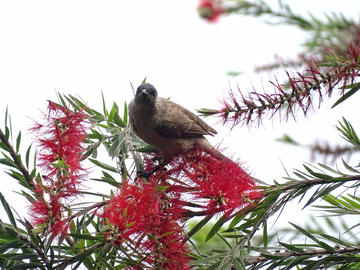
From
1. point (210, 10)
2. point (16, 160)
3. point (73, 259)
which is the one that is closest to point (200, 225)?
point (73, 259)

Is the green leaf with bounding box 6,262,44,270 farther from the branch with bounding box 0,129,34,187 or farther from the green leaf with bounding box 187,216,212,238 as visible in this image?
the green leaf with bounding box 187,216,212,238

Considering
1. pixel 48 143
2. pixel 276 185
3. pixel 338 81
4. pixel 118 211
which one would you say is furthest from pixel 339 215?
pixel 48 143

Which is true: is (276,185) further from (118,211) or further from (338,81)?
(118,211)

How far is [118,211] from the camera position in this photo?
2.02 metres

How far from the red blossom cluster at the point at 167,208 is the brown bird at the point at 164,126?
1177 mm

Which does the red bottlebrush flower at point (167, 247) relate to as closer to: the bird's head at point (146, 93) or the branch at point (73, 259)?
the branch at point (73, 259)

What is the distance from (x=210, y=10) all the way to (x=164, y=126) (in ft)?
3.67

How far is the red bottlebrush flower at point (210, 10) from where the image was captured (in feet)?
11.5

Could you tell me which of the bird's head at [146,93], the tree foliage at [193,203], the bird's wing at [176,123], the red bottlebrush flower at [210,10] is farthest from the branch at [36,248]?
the red bottlebrush flower at [210,10]

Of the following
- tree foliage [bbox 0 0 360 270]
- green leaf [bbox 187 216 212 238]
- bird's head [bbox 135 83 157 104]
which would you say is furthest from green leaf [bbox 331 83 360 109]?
bird's head [bbox 135 83 157 104]

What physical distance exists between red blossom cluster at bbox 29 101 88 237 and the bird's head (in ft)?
4.04

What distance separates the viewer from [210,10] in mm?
3645

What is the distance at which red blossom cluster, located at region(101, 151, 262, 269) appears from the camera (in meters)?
1.93

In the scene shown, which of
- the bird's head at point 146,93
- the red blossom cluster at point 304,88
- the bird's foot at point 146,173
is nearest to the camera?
the red blossom cluster at point 304,88
